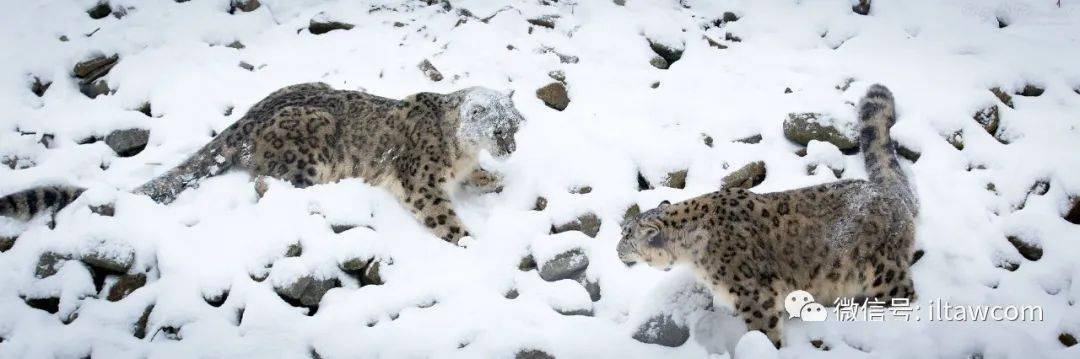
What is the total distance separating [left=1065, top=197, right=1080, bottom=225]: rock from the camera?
6.43 metres

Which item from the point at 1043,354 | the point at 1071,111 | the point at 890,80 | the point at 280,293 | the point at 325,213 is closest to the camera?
the point at 1043,354

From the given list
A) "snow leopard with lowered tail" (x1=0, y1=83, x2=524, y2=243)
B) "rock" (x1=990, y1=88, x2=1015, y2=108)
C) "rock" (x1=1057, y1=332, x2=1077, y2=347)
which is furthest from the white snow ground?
"snow leopard with lowered tail" (x1=0, y1=83, x2=524, y2=243)

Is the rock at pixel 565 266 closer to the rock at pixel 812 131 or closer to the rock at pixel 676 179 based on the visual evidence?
the rock at pixel 676 179

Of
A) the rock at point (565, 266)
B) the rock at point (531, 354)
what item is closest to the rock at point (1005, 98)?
the rock at point (565, 266)

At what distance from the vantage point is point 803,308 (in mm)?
5750

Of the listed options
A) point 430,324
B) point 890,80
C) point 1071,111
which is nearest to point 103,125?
point 430,324

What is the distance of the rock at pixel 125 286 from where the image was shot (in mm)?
6429

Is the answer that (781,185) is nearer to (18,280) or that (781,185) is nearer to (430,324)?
(430,324)

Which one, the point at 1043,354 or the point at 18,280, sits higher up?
the point at 1043,354

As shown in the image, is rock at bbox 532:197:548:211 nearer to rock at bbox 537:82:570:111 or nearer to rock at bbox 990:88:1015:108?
rock at bbox 537:82:570:111

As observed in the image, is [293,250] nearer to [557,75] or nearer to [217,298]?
[217,298]

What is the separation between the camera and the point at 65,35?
33.8 ft

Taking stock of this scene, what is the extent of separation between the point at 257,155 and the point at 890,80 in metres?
6.68

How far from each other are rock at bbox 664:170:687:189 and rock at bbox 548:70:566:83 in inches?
83.6
